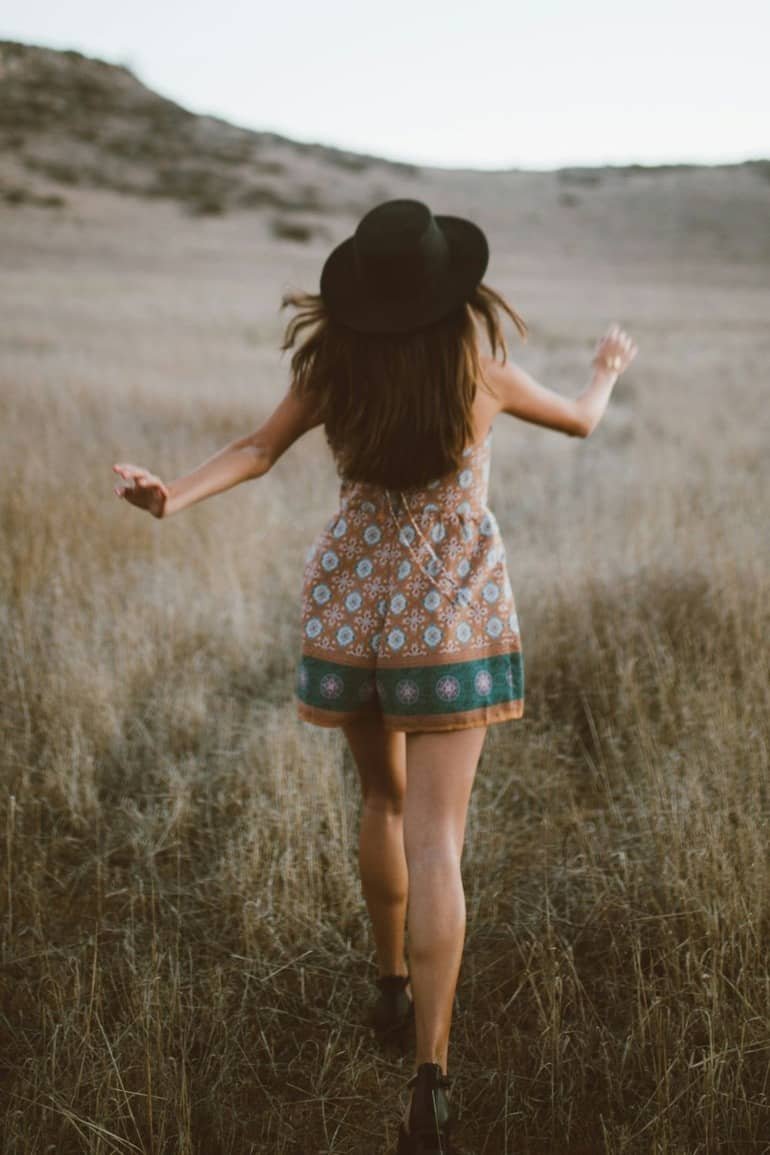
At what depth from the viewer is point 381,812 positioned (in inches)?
87.9

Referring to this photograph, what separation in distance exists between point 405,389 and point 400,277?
8.9 inches

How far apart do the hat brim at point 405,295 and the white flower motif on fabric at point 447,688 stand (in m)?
0.74

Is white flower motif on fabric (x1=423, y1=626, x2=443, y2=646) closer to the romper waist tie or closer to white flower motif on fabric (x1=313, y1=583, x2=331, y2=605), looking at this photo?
the romper waist tie

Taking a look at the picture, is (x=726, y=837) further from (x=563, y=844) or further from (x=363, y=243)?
(x=363, y=243)

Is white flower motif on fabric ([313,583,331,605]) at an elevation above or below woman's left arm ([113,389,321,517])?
below

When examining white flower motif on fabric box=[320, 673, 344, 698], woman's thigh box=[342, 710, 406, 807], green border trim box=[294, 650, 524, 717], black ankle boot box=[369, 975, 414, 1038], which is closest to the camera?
green border trim box=[294, 650, 524, 717]

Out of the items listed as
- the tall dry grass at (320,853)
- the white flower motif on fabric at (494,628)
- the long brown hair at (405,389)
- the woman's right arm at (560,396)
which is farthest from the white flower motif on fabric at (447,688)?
the tall dry grass at (320,853)

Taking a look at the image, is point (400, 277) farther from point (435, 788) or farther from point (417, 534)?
point (435, 788)

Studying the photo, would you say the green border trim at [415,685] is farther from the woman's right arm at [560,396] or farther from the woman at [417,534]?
the woman's right arm at [560,396]

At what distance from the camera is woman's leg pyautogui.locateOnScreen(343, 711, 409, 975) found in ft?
7.18

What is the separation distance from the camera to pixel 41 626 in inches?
171

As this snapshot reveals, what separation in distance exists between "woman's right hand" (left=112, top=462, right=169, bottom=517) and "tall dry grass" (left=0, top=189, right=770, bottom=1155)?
125 cm

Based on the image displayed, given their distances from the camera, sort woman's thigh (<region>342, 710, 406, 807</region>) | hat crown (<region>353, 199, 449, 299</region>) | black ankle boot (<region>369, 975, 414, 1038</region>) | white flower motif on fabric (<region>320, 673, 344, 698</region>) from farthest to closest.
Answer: black ankle boot (<region>369, 975, 414, 1038</region>) < woman's thigh (<region>342, 710, 406, 807</region>) < white flower motif on fabric (<region>320, 673, 344, 698</region>) < hat crown (<region>353, 199, 449, 299</region>)

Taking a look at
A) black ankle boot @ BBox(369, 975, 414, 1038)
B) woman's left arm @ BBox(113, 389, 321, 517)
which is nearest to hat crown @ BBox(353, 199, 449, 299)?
woman's left arm @ BBox(113, 389, 321, 517)
